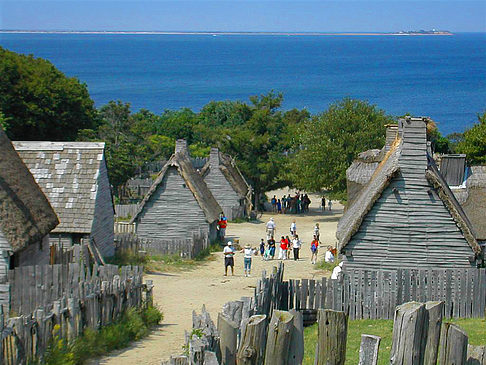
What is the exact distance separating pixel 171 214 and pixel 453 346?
34926mm

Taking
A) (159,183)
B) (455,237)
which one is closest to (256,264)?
(159,183)

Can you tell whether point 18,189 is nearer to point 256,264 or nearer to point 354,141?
point 256,264

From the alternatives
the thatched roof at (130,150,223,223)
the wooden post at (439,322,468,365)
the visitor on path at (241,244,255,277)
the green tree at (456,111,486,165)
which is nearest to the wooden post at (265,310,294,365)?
the wooden post at (439,322,468,365)

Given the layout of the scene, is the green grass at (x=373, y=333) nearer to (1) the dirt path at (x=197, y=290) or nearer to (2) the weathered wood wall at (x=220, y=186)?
(1) the dirt path at (x=197, y=290)

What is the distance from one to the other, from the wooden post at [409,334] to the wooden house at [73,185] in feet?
73.7

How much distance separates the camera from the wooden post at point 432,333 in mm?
7211

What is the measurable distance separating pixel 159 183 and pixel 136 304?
20087mm

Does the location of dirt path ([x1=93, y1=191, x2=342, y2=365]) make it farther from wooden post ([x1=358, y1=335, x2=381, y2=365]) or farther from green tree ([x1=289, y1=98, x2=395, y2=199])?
wooden post ([x1=358, y1=335, x2=381, y2=365])

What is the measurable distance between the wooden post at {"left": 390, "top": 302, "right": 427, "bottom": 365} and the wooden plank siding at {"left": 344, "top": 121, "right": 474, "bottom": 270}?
16242mm

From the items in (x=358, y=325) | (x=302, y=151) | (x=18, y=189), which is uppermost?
(x=302, y=151)

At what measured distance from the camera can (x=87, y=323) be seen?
17.9 meters

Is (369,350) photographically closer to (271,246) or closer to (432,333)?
(432,333)

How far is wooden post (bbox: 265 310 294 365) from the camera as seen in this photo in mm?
7258

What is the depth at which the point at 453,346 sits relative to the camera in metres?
6.88
